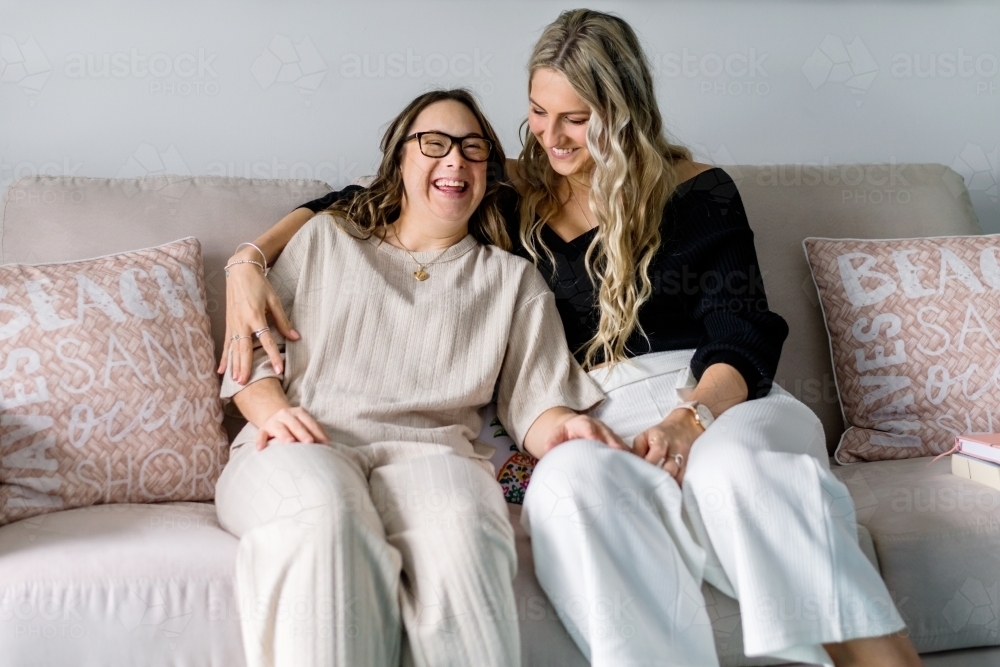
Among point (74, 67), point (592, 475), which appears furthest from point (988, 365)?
point (74, 67)

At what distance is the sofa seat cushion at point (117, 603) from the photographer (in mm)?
1213

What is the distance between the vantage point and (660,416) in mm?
1596

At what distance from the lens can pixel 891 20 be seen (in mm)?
2434

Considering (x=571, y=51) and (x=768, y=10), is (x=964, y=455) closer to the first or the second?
(x=571, y=51)

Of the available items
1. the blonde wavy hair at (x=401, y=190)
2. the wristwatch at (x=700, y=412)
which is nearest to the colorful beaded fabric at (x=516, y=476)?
the wristwatch at (x=700, y=412)

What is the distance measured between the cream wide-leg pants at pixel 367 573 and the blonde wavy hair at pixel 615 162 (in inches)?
20.9

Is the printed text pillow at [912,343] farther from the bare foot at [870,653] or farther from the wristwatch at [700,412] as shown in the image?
the bare foot at [870,653]

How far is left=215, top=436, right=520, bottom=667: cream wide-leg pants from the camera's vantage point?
1145mm

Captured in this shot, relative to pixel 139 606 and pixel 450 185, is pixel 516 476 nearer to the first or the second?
pixel 450 185

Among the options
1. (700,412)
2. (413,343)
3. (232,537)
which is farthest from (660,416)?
(232,537)

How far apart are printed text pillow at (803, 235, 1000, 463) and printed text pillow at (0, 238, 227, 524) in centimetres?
124

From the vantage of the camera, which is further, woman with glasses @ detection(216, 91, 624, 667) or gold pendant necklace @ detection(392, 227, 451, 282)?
gold pendant necklace @ detection(392, 227, 451, 282)
